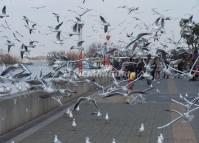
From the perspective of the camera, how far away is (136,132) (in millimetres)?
14539

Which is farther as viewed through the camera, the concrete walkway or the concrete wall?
the concrete wall

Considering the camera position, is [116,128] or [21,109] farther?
[21,109]

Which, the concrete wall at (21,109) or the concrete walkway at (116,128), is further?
the concrete wall at (21,109)

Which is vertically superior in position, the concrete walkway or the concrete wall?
the concrete wall

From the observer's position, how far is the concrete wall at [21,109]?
14.1 meters

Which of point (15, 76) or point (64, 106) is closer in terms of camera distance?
point (15, 76)

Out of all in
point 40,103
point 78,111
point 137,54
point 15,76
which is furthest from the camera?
point 78,111

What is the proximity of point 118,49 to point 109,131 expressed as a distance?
10.5 ft

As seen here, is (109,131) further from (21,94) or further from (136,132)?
(21,94)

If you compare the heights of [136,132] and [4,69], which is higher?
[4,69]

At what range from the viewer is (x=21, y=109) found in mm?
15500

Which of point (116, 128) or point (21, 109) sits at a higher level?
point (21, 109)

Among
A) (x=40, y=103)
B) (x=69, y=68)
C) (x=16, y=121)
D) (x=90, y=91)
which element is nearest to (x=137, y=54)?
(x=69, y=68)

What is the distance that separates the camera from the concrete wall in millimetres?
14086
